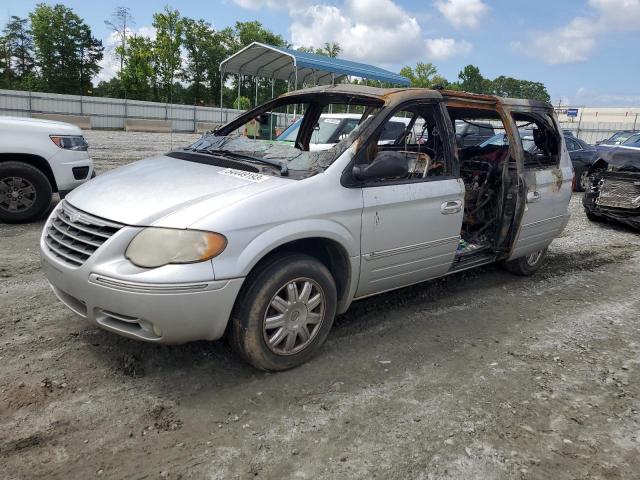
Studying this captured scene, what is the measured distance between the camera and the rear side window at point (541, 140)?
5062 millimetres

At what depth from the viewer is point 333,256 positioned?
3406 millimetres

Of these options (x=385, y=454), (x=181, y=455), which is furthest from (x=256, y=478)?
(x=385, y=454)

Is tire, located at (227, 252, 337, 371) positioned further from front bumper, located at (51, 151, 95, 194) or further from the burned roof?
front bumper, located at (51, 151, 95, 194)

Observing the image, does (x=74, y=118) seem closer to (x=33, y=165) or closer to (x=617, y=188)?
(x=33, y=165)

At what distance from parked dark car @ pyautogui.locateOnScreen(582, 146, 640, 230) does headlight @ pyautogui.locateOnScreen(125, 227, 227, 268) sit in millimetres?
8185

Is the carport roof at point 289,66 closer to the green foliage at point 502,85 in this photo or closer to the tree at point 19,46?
the tree at point 19,46

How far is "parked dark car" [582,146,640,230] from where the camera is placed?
8406mm

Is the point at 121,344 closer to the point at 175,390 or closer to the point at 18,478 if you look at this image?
the point at 175,390

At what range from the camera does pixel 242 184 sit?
3076 mm

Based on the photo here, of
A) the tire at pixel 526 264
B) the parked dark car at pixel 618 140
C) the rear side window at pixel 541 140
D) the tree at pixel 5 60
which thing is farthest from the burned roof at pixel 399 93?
the tree at pixel 5 60

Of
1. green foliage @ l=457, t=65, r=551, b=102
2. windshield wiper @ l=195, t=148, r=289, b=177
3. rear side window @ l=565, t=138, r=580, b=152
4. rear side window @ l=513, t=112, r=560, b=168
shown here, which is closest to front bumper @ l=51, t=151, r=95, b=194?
windshield wiper @ l=195, t=148, r=289, b=177

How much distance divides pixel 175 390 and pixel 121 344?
704mm

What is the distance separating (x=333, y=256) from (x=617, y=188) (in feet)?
23.9

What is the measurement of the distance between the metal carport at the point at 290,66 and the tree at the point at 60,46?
43.6 meters
